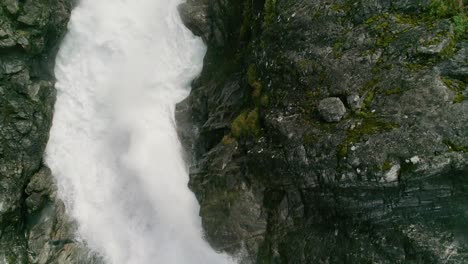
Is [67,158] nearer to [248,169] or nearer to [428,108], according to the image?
[248,169]

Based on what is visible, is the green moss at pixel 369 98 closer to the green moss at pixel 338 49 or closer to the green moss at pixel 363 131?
the green moss at pixel 363 131

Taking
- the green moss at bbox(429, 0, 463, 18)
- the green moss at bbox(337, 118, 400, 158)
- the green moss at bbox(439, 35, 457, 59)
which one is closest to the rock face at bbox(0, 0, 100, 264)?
the green moss at bbox(337, 118, 400, 158)

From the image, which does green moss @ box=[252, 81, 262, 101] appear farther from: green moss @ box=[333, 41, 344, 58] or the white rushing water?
the white rushing water

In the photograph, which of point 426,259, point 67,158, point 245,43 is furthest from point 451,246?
point 67,158

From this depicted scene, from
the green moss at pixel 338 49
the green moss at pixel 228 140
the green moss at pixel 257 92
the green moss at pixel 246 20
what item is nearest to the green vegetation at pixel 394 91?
the green moss at pixel 338 49

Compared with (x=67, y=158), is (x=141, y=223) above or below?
below

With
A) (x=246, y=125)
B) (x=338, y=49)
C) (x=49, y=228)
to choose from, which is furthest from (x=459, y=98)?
(x=49, y=228)

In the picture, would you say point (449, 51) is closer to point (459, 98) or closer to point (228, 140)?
point (459, 98)
